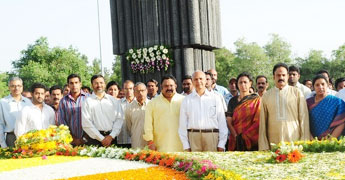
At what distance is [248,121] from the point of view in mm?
6828

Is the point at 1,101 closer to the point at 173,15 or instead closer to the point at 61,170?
the point at 61,170

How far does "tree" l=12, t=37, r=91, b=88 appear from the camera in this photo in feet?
140

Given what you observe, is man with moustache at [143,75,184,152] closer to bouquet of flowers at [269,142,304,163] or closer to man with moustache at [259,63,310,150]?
man with moustache at [259,63,310,150]

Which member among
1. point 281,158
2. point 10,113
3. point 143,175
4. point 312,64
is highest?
point 312,64

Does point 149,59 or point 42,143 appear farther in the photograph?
point 149,59

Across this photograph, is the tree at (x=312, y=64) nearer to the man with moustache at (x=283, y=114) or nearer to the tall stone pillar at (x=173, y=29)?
the tall stone pillar at (x=173, y=29)

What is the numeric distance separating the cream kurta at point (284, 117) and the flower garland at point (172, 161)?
1.78m

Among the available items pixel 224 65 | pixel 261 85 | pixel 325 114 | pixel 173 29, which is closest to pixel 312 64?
pixel 224 65

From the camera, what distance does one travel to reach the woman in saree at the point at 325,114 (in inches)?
244

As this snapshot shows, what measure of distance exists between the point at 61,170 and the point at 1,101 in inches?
129

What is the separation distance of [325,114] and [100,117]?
11.6 ft

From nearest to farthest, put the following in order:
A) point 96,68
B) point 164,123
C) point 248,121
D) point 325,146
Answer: point 325,146, point 248,121, point 164,123, point 96,68

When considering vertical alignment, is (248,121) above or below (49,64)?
below

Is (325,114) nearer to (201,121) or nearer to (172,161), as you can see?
(201,121)
